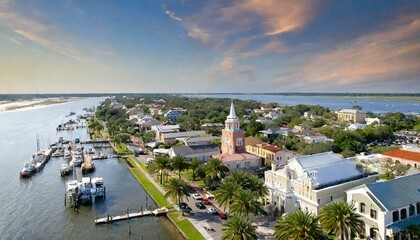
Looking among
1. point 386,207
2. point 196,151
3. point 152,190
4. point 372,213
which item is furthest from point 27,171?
point 386,207

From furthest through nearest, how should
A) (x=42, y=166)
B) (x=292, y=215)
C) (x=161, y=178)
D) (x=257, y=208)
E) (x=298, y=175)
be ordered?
(x=42, y=166), (x=161, y=178), (x=298, y=175), (x=257, y=208), (x=292, y=215)

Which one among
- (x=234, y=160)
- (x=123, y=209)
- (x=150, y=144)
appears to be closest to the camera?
(x=123, y=209)

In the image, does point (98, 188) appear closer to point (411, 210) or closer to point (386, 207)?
point (386, 207)

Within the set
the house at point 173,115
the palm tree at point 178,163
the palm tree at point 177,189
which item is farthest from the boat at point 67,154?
the house at point 173,115

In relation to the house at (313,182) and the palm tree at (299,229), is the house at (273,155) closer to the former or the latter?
the house at (313,182)

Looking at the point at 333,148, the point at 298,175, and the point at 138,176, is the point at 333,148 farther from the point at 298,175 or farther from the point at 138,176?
the point at 138,176

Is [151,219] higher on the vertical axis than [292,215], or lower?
lower

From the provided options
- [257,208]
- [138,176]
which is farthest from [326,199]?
[138,176]
